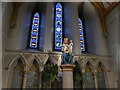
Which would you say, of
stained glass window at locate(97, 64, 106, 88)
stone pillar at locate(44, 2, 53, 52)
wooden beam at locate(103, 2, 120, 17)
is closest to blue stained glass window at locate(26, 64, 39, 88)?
stone pillar at locate(44, 2, 53, 52)

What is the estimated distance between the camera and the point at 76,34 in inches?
272

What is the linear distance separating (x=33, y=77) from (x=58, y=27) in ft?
11.8

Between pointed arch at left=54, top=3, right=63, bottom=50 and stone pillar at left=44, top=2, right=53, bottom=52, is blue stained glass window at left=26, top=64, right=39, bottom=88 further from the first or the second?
pointed arch at left=54, top=3, right=63, bottom=50

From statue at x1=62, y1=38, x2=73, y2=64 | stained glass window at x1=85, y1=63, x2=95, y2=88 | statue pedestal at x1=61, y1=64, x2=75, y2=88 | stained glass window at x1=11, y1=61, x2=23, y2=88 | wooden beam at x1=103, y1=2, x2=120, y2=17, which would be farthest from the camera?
wooden beam at x1=103, y1=2, x2=120, y2=17

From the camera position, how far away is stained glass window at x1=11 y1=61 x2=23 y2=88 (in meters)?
5.35

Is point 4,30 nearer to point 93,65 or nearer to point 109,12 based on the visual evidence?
point 93,65

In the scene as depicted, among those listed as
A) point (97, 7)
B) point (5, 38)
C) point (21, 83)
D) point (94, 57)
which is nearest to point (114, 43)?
point (94, 57)

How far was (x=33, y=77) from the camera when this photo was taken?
5641 mm

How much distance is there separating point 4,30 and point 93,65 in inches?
196

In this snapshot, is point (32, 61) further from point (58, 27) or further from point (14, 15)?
point (58, 27)

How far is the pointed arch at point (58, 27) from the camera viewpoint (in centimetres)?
705

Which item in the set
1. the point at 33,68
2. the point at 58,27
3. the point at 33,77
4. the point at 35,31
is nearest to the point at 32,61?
the point at 33,68

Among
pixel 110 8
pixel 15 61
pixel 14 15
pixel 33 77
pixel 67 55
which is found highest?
pixel 110 8

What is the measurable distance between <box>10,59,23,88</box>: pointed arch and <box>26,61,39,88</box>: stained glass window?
37 centimetres
